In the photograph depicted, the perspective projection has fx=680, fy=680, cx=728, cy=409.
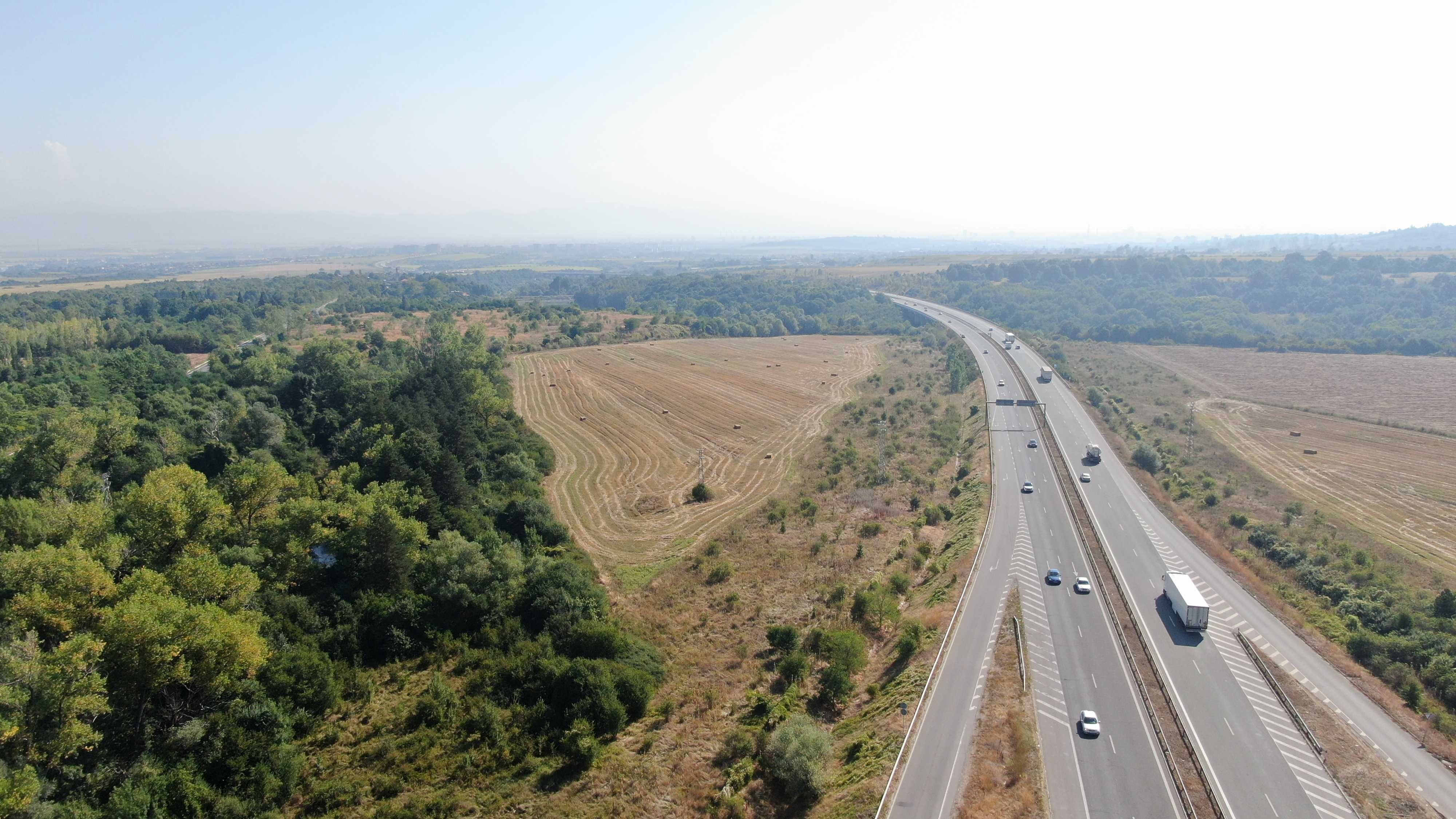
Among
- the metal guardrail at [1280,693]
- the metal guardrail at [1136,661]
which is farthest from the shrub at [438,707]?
the metal guardrail at [1280,693]

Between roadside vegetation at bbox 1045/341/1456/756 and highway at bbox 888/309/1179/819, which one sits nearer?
highway at bbox 888/309/1179/819

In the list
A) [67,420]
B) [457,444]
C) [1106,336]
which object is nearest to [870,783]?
[457,444]

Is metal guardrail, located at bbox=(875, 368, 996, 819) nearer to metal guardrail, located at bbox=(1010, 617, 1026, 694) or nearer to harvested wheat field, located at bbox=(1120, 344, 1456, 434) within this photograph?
metal guardrail, located at bbox=(1010, 617, 1026, 694)

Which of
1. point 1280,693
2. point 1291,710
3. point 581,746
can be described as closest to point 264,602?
point 581,746

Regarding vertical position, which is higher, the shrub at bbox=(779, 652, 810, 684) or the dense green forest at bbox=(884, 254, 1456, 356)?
the dense green forest at bbox=(884, 254, 1456, 356)

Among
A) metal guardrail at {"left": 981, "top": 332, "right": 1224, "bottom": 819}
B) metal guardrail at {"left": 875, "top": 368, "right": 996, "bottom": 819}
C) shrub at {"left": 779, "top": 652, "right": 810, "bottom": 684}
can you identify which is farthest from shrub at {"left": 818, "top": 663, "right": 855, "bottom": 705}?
metal guardrail at {"left": 981, "top": 332, "right": 1224, "bottom": 819}

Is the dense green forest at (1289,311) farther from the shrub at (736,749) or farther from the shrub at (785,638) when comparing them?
the shrub at (736,749)
